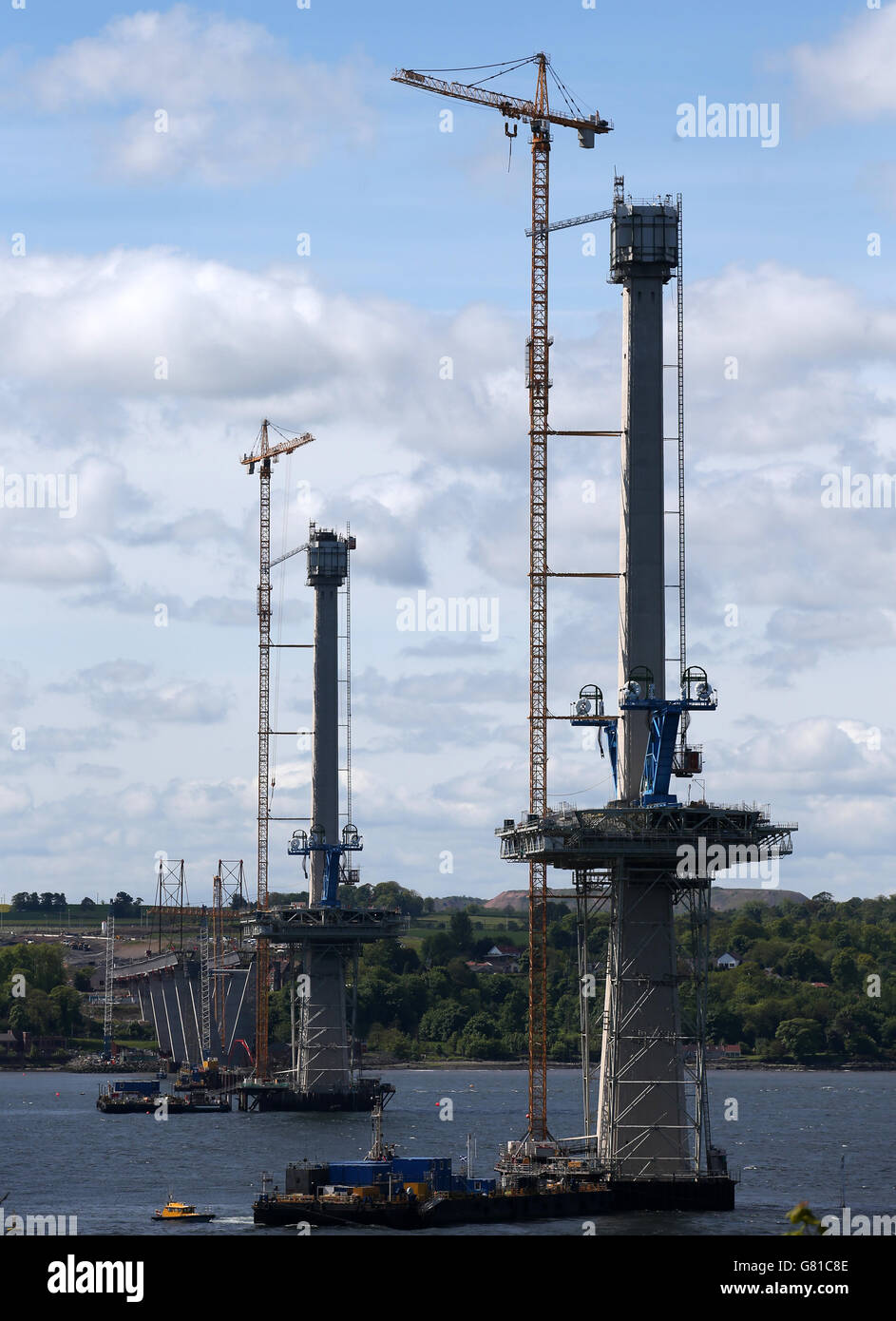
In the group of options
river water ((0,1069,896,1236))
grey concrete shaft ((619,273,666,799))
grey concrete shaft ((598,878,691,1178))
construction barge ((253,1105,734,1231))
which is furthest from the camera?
grey concrete shaft ((619,273,666,799))

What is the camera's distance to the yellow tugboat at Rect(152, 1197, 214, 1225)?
4843 inches

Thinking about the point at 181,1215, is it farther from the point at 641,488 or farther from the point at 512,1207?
the point at 641,488

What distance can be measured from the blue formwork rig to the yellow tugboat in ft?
57.0

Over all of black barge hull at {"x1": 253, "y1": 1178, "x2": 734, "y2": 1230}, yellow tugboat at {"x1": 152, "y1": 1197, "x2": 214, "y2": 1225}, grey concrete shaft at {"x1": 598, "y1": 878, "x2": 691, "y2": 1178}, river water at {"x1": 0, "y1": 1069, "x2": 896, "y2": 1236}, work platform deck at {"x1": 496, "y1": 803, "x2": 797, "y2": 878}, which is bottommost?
river water at {"x1": 0, "y1": 1069, "x2": 896, "y2": 1236}

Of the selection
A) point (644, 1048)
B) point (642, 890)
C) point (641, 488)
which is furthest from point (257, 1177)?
point (641, 488)

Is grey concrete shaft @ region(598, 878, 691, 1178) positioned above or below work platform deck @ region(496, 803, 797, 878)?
below

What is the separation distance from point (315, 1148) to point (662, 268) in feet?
281

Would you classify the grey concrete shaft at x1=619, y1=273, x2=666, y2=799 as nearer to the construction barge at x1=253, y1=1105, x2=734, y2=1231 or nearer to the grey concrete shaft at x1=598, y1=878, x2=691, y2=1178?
the grey concrete shaft at x1=598, y1=878, x2=691, y2=1178

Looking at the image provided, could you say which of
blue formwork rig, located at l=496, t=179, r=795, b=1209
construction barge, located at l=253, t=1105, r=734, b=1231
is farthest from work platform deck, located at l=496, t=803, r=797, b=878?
construction barge, located at l=253, t=1105, r=734, b=1231

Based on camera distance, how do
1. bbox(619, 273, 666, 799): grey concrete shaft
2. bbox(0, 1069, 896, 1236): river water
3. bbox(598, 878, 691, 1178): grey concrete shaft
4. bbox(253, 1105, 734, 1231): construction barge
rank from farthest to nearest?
1. bbox(619, 273, 666, 799): grey concrete shaft
2. bbox(598, 878, 691, 1178): grey concrete shaft
3. bbox(253, 1105, 734, 1231): construction barge
4. bbox(0, 1069, 896, 1236): river water

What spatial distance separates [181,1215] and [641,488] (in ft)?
159
